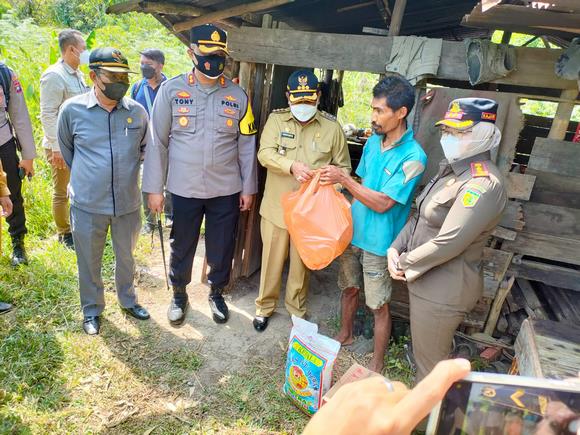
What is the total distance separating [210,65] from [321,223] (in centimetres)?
144

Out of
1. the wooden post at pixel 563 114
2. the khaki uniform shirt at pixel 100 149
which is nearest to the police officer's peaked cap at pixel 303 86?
the khaki uniform shirt at pixel 100 149

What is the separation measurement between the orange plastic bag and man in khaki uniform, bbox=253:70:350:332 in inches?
6.9

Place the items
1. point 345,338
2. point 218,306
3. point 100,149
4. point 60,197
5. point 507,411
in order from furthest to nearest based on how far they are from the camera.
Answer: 1. point 60,197
2. point 218,306
3. point 345,338
4. point 100,149
5. point 507,411

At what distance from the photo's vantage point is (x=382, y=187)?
2.79m

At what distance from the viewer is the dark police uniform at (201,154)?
3.07m

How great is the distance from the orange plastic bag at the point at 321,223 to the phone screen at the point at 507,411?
1.64 metres

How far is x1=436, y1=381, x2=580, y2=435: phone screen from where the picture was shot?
1.15m

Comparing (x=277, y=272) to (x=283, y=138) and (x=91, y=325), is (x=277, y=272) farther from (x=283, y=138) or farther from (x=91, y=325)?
(x=91, y=325)

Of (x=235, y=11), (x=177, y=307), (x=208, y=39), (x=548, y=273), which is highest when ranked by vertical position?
(x=235, y=11)

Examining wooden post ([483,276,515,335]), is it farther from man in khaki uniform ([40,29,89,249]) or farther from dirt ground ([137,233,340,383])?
man in khaki uniform ([40,29,89,249])

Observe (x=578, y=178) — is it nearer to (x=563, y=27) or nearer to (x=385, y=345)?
(x=563, y=27)

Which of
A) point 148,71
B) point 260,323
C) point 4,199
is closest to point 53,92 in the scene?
point 148,71

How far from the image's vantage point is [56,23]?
52.6 ft

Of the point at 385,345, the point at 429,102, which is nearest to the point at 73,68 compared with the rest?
the point at 429,102
